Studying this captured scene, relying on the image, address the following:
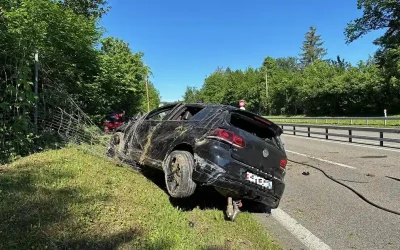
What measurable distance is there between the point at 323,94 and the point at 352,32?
9.71 metres

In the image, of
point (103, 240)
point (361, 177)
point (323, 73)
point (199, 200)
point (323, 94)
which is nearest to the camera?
point (103, 240)

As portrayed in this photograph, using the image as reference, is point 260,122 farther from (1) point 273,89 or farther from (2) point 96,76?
(1) point 273,89

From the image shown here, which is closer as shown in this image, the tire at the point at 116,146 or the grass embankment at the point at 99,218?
the grass embankment at the point at 99,218

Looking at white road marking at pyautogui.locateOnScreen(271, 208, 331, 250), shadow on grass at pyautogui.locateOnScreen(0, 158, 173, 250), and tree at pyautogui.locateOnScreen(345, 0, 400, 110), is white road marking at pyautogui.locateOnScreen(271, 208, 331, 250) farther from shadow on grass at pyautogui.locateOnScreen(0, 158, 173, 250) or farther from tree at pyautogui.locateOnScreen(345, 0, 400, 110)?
tree at pyautogui.locateOnScreen(345, 0, 400, 110)

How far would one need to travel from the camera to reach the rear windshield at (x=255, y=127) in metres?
5.38

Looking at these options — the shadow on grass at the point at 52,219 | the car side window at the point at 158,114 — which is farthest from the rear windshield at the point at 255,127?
the shadow on grass at the point at 52,219

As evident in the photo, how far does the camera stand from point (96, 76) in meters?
13.6

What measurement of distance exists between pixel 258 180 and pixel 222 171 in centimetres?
67

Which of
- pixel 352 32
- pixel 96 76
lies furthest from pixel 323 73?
pixel 96 76

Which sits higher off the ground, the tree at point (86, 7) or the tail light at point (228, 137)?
the tree at point (86, 7)

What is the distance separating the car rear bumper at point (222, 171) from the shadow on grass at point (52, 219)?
1271 millimetres

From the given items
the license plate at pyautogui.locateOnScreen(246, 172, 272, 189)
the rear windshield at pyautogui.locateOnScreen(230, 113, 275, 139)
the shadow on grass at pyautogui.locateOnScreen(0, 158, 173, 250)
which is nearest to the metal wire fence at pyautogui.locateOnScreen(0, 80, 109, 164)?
the shadow on grass at pyautogui.locateOnScreen(0, 158, 173, 250)

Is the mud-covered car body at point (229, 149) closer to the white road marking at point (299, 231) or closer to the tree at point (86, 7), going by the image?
the white road marking at point (299, 231)

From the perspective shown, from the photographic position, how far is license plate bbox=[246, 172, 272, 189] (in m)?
5.01
